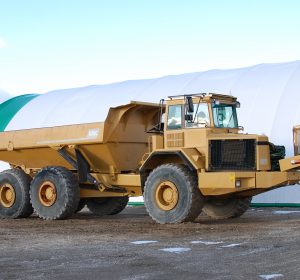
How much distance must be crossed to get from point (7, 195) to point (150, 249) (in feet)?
25.8

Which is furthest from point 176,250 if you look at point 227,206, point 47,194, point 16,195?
point 16,195

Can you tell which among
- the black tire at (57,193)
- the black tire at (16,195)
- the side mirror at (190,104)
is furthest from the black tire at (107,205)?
the side mirror at (190,104)

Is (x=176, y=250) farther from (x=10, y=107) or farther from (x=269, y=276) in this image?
(x=10, y=107)

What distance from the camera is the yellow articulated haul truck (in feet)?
45.4

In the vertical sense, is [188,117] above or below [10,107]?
below

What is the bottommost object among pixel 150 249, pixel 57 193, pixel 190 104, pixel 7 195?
pixel 150 249

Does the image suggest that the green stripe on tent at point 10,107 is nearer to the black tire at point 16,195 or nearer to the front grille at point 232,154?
the black tire at point 16,195

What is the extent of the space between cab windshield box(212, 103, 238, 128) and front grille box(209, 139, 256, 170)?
22.6 inches

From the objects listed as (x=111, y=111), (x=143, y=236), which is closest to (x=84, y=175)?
(x=111, y=111)

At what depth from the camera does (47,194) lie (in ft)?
52.6

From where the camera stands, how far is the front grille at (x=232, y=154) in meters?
13.8

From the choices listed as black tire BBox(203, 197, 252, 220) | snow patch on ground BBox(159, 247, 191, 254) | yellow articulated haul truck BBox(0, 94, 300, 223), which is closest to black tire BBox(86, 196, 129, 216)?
yellow articulated haul truck BBox(0, 94, 300, 223)

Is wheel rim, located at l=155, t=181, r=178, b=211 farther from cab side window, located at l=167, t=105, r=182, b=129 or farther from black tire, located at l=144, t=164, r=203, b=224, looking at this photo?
cab side window, located at l=167, t=105, r=182, b=129

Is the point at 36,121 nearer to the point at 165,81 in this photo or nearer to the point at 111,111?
the point at 165,81
